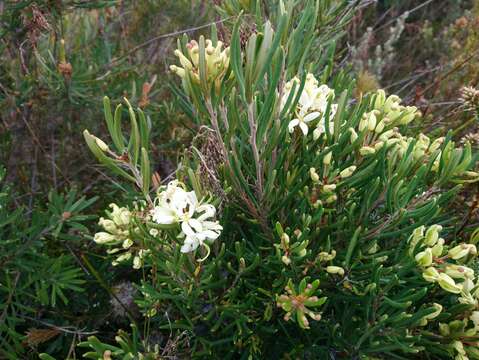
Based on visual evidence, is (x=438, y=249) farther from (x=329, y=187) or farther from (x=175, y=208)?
(x=175, y=208)

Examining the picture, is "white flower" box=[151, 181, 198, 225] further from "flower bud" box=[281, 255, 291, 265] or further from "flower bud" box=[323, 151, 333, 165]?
"flower bud" box=[323, 151, 333, 165]

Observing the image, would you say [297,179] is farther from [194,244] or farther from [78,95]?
[78,95]

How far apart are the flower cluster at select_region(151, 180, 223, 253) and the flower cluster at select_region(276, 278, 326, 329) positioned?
0.74ft

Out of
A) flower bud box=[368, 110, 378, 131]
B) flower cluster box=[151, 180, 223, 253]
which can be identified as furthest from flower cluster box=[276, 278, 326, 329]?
flower bud box=[368, 110, 378, 131]

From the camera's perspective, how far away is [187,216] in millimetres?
1119

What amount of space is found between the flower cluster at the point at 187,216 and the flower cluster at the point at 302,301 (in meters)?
0.23

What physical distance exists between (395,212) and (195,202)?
1.63ft

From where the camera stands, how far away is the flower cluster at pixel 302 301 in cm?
115

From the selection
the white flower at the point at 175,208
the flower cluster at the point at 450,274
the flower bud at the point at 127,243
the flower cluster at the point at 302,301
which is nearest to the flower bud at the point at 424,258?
the flower cluster at the point at 450,274

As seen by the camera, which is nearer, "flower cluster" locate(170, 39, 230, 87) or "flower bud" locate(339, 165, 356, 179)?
"flower cluster" locate(170, 39, 230, 87)

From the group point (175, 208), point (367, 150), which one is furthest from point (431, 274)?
point (175, 208)

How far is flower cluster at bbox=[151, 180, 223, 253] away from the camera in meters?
1.11

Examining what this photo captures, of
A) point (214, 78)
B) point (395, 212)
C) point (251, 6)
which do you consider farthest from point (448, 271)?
point (251, 6)

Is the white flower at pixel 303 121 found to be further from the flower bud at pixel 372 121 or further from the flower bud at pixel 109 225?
the flower bud at pixel 109 225
